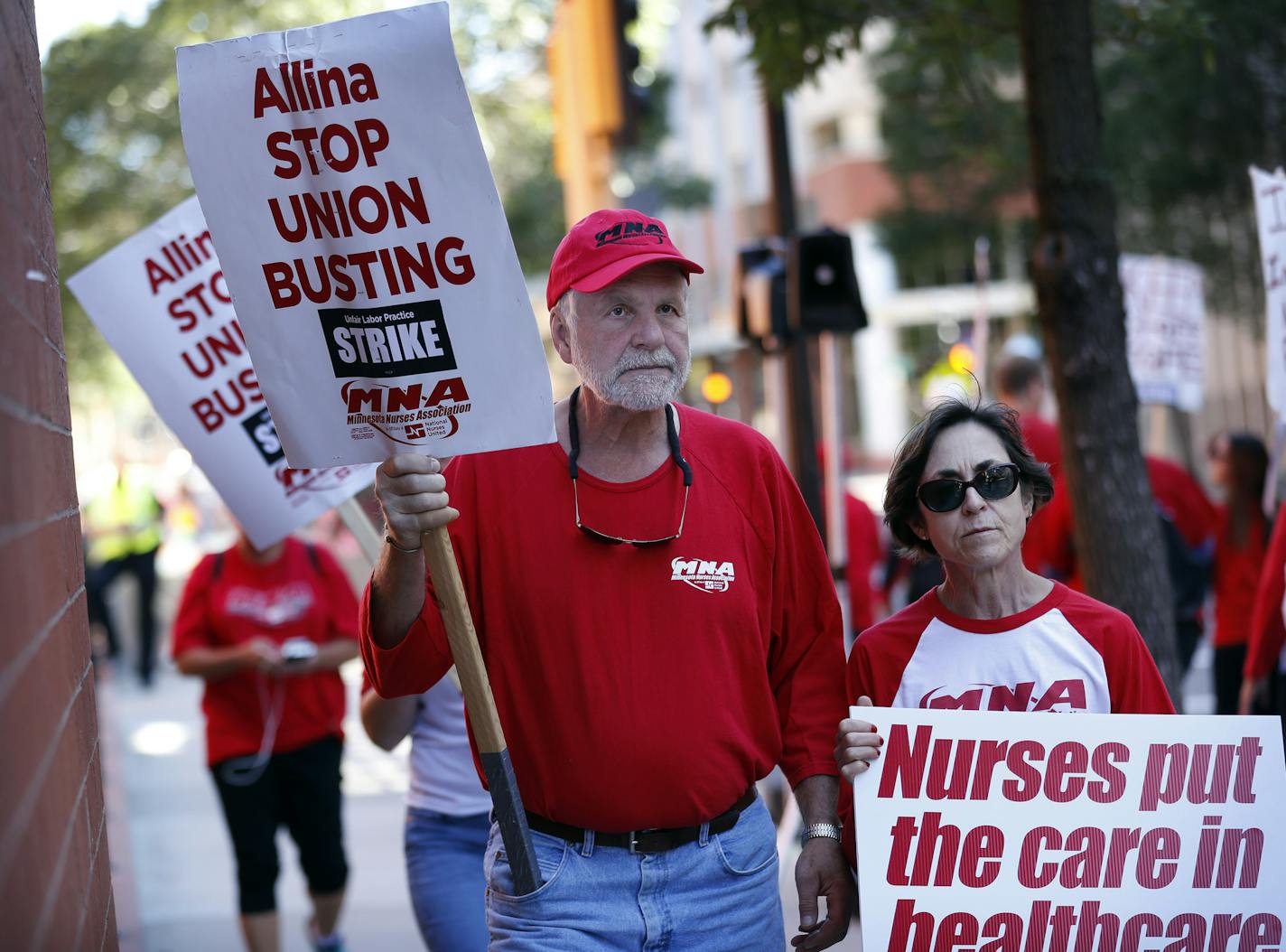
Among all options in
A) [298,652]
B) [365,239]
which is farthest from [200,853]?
[365,239]

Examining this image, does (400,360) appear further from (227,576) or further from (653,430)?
(227,576)

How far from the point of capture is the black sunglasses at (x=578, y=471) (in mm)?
3387

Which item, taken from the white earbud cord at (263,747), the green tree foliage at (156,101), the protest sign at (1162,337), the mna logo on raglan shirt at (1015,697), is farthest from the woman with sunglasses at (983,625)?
the green tree foliage at (156,101)

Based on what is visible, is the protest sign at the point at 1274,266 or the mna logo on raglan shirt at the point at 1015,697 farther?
the protest sign at the point at 1274,266

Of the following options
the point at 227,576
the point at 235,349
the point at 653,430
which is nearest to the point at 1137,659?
the point at 653,430

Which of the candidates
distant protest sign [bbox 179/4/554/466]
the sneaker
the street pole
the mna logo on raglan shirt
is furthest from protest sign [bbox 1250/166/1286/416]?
the sneaker

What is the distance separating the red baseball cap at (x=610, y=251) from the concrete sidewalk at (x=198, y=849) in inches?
186

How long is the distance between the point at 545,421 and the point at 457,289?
0.98 ft

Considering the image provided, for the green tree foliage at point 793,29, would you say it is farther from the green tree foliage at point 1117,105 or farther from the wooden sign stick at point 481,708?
the wooden sign stick at point 481,708

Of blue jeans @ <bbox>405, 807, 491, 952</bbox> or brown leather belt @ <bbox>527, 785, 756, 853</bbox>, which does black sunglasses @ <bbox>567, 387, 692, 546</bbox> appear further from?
blue jeans @ <bbox>405, 807, 491, 952</bbox>

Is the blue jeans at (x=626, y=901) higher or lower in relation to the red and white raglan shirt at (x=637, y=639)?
lower

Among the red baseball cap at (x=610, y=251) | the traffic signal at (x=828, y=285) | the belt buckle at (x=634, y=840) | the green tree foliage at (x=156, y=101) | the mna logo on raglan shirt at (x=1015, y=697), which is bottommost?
the belt buckle at (x=634, y=840)

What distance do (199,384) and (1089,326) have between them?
2902 mm

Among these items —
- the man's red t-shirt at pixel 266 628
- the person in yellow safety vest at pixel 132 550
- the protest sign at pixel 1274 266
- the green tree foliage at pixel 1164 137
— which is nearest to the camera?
the protest sign at pixel 1274 266
